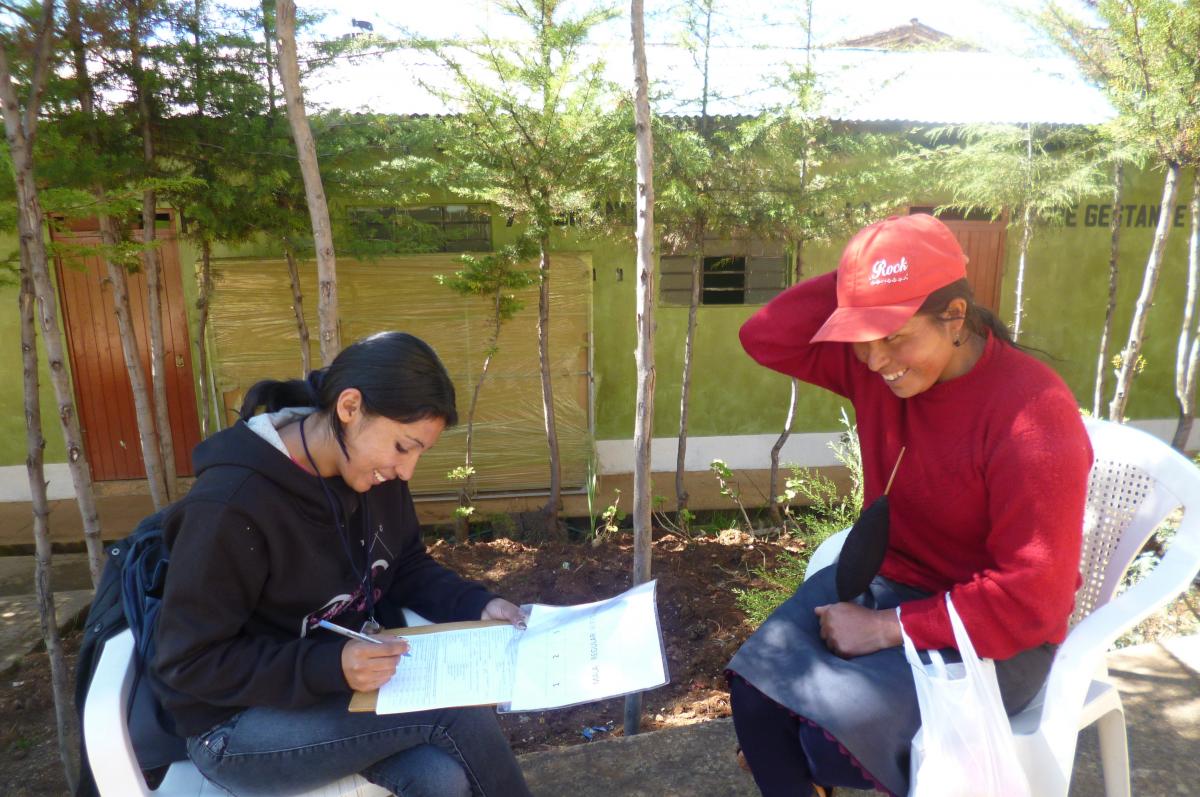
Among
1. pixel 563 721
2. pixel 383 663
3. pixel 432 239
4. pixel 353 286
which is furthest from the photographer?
pixel 353 286

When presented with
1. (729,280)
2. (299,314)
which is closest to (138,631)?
(299,314)

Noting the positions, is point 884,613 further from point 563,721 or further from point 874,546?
point 563,721

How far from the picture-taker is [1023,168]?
527cm

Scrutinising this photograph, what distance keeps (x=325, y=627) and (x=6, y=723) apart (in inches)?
103

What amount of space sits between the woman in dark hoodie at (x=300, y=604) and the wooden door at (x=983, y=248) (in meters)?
6.16

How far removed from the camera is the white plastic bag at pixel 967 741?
129cm

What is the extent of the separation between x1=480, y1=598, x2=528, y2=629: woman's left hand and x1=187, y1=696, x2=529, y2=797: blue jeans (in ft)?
0.91

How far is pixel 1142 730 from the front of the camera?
231cm

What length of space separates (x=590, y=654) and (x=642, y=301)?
1.16 meters

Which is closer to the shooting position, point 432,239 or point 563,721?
point 563,721

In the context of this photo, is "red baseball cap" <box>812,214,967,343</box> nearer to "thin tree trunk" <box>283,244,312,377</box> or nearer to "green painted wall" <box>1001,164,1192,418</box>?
"thin tree trunk" <box>283,244,312,377</box>

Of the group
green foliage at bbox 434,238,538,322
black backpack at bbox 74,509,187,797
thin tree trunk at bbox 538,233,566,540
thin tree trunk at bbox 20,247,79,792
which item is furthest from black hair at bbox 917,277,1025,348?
green foliage at bbox 434,238,538,322

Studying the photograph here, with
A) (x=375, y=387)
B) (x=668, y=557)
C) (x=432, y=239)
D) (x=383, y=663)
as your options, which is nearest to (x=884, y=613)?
(x=383, y=663)

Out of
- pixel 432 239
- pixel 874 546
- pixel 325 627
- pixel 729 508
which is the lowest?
pixel 729 508
